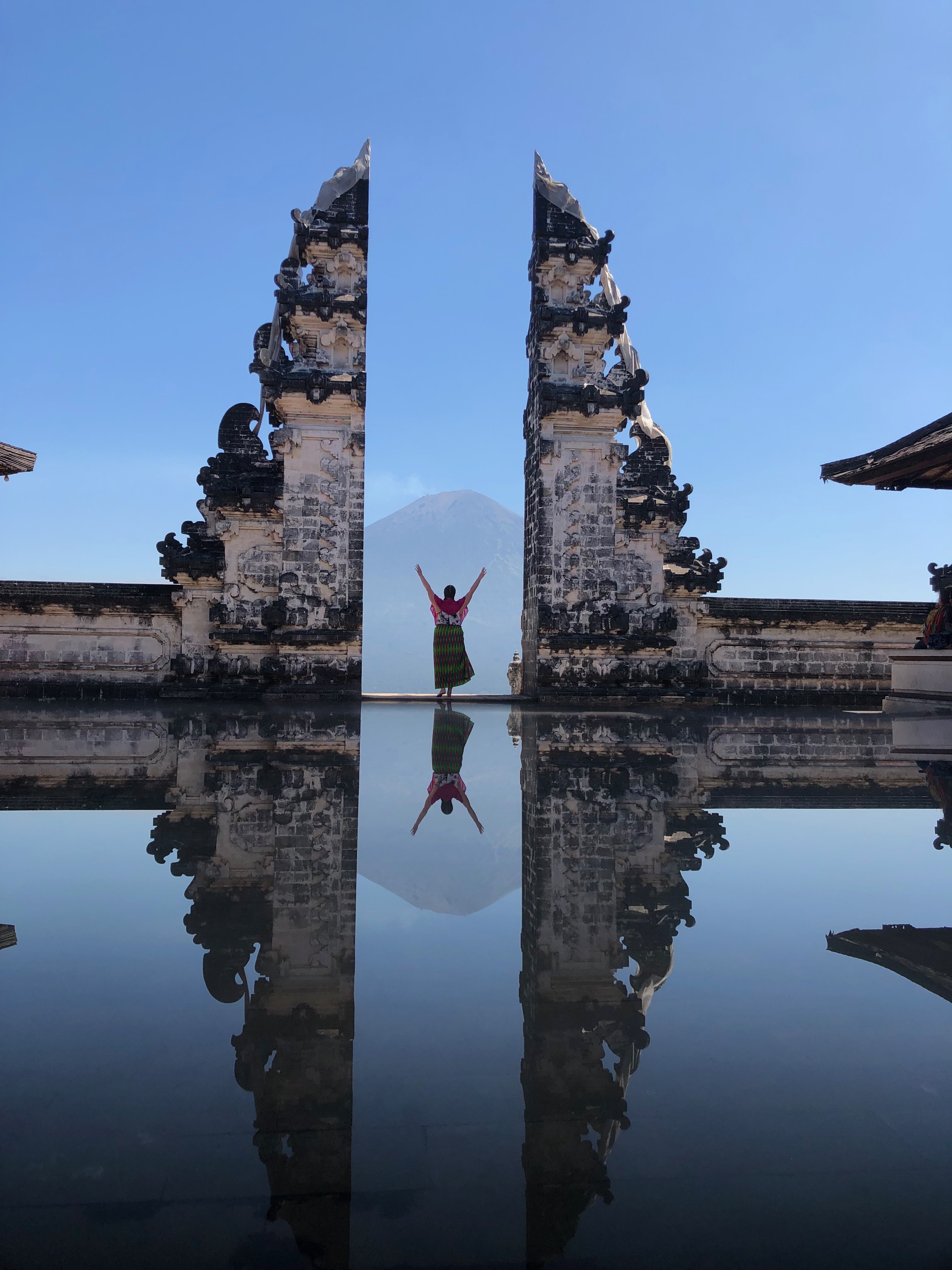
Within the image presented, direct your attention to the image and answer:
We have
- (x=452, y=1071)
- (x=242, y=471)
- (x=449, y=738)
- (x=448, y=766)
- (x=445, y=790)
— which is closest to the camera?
(x=452, y=1071)

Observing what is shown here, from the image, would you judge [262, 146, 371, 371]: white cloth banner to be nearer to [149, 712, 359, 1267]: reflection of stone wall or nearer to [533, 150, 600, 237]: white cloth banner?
[533, 150, 600, 237]: white cloth banner

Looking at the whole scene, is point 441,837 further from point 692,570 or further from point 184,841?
point 692,570

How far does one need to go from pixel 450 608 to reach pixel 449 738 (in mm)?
4838

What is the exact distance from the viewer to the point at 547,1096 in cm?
154

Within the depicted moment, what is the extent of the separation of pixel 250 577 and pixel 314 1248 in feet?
37.3

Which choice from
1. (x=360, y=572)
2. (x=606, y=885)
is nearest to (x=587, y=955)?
(x=606, y=885)

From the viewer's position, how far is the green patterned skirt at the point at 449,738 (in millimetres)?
5625

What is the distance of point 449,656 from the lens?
12195 mm

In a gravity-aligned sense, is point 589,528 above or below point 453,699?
above

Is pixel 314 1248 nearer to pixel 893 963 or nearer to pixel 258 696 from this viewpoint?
pixel 893 963

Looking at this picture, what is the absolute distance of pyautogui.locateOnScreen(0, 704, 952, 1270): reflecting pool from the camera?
47.1 inches

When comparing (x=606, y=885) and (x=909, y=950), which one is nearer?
(x=909, y=950)

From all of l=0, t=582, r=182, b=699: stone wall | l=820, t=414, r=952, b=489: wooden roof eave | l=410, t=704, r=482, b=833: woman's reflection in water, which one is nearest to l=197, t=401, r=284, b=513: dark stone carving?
l=0, t=582, r=182, b=699: stone wall

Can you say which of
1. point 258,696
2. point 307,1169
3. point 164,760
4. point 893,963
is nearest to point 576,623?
point 258,696
